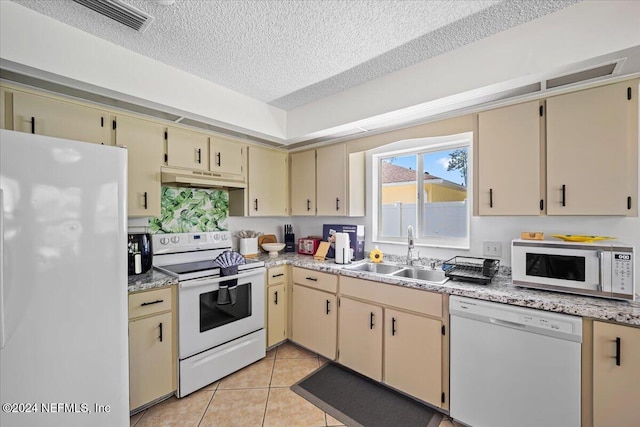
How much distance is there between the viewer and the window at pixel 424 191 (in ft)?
8.09

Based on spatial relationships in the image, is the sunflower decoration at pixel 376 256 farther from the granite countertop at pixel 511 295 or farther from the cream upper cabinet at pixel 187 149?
the cream upper cabinet at pixel 187 149

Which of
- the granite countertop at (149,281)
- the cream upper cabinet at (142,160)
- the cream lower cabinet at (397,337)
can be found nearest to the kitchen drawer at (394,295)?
the cream lower cabinet at (397,337)

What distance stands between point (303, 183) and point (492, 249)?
2.02 m

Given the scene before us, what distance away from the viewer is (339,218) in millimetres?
3262

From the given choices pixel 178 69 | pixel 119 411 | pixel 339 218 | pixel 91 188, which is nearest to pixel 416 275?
pixel 339 218

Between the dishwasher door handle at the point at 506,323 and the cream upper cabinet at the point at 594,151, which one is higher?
the cream upper cabinet at the point at 594,151

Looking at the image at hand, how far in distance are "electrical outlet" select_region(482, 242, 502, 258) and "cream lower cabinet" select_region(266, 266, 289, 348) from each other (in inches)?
72.9

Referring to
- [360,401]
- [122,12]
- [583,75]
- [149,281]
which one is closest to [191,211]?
[149,281]

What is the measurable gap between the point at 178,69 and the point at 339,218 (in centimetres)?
213

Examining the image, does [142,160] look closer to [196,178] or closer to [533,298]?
[196,178]

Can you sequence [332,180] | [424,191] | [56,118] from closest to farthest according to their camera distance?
1. [56,118]
2. [424,191]
3. [332,180]

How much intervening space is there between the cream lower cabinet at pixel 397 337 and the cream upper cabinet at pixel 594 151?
40.3 inches

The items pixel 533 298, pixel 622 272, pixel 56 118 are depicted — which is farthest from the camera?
pixel 56 118

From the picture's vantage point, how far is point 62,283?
1.23 metres
